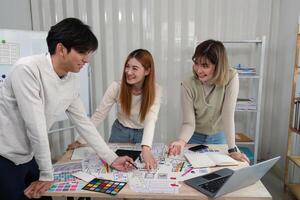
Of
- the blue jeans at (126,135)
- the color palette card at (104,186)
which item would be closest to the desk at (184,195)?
the color palette card at (104,186)

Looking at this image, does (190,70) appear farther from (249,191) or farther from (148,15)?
(249,191)

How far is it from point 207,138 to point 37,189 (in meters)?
1.18

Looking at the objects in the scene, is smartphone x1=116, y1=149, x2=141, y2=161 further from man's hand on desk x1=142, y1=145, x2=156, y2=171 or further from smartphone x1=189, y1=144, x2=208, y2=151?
smartphone x1=189, y1=144, x2=208, y2=151

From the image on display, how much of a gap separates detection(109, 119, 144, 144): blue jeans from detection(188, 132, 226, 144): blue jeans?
0.39m

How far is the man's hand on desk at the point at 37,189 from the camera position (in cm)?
111

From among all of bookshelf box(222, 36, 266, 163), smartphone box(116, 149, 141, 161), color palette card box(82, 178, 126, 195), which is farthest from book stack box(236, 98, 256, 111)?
color palette card box(82, 178, 126, 195)

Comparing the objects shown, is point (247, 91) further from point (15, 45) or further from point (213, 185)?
point (15, 45)

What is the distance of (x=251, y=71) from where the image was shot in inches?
105

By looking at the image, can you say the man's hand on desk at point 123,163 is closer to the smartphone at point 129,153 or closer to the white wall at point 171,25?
the smartphone at point 129,153

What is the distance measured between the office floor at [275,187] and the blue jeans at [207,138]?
0.98 meters

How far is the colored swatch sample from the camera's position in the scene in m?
1.14

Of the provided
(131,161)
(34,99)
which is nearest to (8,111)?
(34,99)

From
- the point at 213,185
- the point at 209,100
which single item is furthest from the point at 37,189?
the point at 209,100

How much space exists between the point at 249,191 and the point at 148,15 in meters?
2.21
